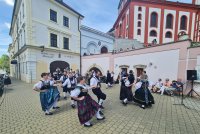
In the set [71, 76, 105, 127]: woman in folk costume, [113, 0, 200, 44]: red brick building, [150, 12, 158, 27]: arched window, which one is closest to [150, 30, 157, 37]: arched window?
[113, 0, 200, 44]: red brick building

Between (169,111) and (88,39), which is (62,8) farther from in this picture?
(169,111)

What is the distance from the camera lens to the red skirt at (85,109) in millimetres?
3852

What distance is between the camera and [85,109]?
394 cm

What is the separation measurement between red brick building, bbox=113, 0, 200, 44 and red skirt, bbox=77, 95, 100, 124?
25.5 metres

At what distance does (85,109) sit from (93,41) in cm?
1861

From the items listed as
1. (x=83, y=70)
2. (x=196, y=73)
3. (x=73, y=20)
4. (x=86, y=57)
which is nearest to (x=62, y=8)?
(x=73, y=20)

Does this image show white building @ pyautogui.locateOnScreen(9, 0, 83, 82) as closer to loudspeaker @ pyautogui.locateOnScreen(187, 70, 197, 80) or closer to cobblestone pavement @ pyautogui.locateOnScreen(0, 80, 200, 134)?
cobblestone pavement @ pyautogui.locateOnScreen(0, 80, 200, 134)

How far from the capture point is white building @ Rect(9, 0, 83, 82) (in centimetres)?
1370

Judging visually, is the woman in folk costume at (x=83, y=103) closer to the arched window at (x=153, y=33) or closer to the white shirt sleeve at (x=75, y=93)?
the white shirt sleeve at (x=75, y=93)

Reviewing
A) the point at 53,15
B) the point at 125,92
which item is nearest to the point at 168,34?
the point at 53,15

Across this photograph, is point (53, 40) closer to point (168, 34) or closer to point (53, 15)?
point (53, 15)

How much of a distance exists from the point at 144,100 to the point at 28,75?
1328cm

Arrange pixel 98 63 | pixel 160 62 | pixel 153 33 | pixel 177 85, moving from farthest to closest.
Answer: pixel 153 33 → pixel 98 63 → pixel 160 62 → pixel 177 85

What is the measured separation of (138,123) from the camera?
4277 millimetres
